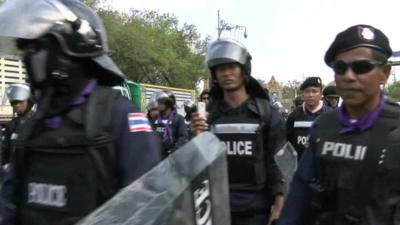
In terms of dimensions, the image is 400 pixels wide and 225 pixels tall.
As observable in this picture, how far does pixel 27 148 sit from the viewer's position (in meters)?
2.23

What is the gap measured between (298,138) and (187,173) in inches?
222

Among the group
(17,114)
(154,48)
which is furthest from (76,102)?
(154,48)

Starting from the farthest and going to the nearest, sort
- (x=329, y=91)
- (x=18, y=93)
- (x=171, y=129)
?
(x=171, y=129) < (x=329, y=91) < (x=18, y=93)

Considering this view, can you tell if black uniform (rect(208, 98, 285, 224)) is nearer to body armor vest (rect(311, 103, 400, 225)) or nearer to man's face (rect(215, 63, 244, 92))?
man's face (rect(215, 63, 244, 92))

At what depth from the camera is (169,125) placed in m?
9.34

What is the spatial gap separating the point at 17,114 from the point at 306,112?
145 inches

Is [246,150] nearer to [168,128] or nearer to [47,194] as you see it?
[47,194]

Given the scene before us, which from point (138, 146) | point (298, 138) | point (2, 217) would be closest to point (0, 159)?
point (298, 138)

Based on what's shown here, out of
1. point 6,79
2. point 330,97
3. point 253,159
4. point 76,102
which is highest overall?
point 6,79

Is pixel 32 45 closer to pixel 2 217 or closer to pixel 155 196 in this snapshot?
pixel 2 217

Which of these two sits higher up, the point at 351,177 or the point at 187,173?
the point at 187,173

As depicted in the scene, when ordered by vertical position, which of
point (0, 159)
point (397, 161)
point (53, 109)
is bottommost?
point (0, 159)

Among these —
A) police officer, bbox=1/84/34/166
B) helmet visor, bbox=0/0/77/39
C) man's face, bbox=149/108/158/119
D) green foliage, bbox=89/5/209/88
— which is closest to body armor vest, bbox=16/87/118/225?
helmet visor, bbox=0/0/77/39

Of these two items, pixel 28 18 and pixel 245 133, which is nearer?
pixel 28 18
